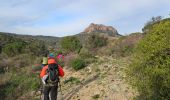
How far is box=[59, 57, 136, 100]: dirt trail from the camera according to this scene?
14055 mm

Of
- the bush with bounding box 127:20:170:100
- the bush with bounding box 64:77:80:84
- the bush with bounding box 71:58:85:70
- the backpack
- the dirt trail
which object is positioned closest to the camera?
the bush with bounding box 127:20:170:100

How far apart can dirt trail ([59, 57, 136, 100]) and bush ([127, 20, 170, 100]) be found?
8.65ft

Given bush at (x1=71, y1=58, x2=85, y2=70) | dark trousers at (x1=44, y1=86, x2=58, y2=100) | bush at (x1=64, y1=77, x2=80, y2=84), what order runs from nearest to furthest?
dark trousers at (x1=44, y1=86, x2=58, y2=100), bush at (x1=64, y1=77, x2=80, y2=84), bush at (x1=71, y1=58, x2=85, y2=70)

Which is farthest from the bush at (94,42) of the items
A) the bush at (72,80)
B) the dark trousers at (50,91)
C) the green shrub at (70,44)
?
the dark trousers at (50,91)

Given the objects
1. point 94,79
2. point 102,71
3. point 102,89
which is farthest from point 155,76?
point 102,71

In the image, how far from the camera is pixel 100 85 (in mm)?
15305

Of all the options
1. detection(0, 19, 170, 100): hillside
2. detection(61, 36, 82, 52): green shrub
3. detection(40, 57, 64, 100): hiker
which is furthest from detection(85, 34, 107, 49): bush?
detection(40, 57, 64, 100): hiker

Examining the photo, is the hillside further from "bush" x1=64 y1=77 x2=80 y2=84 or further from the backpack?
the backpack

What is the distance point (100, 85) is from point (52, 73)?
4.53 m

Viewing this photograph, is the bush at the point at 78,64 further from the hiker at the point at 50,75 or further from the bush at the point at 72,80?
the hiker at the point at 50,75

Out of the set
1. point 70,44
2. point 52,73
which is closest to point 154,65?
point 52,73

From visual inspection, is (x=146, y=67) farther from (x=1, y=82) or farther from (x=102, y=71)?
(x=1, y=82)

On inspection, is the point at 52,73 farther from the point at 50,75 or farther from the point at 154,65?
the point at 154,65

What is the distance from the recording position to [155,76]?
9828mm
